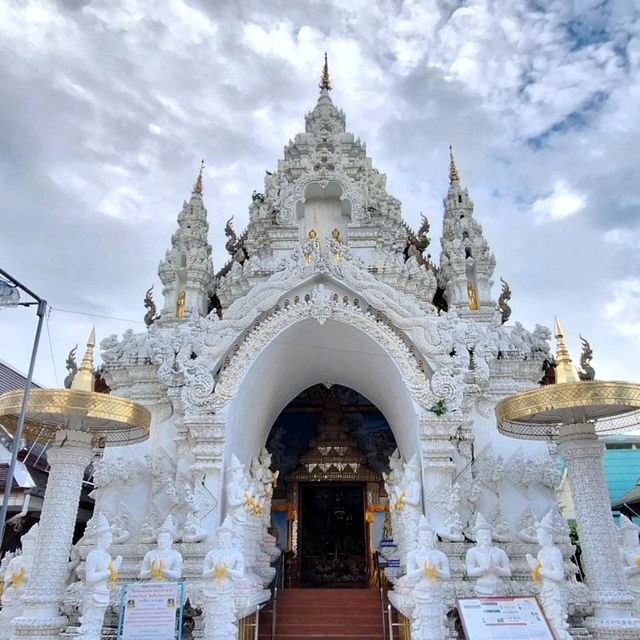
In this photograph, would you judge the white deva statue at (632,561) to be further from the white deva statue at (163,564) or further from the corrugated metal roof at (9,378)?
the corrugated metal roof at (9,378)

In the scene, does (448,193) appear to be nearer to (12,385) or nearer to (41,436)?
(41,436)

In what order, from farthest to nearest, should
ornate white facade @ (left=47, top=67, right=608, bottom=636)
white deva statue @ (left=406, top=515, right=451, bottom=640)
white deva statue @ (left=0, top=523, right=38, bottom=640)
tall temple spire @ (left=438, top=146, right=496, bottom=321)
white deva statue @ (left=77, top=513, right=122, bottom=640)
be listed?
tall temple spire @ (left=438, top=146, right=496, bottom=321) → ornate white facade @ (left=47, top=67, right=608, bottom=636) → white deva statue @ (left=0, top=523, right=38, bottom=640) → white deva statue @ (left=406, top=515, right=451, bottom=640) → white deva statue @ (left=77, top=513, right=122, bottom=640)

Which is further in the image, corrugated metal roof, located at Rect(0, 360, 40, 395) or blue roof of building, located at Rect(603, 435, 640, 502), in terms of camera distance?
blue roof of building, located at Rect(603, 435, 640, 502)

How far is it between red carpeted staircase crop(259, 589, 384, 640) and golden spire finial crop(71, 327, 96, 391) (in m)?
4.48

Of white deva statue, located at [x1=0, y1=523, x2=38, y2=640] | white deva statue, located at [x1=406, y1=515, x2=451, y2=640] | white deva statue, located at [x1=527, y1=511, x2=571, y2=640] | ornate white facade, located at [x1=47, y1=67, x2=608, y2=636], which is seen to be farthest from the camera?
ornate white facade, located at [x1=47, y1=67, x2=608, y2=636]

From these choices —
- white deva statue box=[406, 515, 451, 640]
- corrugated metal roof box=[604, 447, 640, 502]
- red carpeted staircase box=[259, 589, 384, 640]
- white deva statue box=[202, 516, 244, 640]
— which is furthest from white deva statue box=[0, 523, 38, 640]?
corrugated metal roof box=[604, 447, 640, 502]

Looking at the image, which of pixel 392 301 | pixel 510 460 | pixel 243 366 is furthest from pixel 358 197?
pixel 510 460

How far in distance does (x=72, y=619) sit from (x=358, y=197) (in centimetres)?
879

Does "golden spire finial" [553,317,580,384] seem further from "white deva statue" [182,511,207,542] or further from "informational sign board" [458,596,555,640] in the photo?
"white deva statue" [182,511,207,542]

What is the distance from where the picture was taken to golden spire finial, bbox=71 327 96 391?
277 inches

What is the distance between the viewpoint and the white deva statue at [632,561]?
6.01 m

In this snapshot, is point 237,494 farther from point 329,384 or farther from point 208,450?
point 329,384

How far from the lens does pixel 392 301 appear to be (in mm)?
8438

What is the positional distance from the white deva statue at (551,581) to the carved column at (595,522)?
2.37 feet
